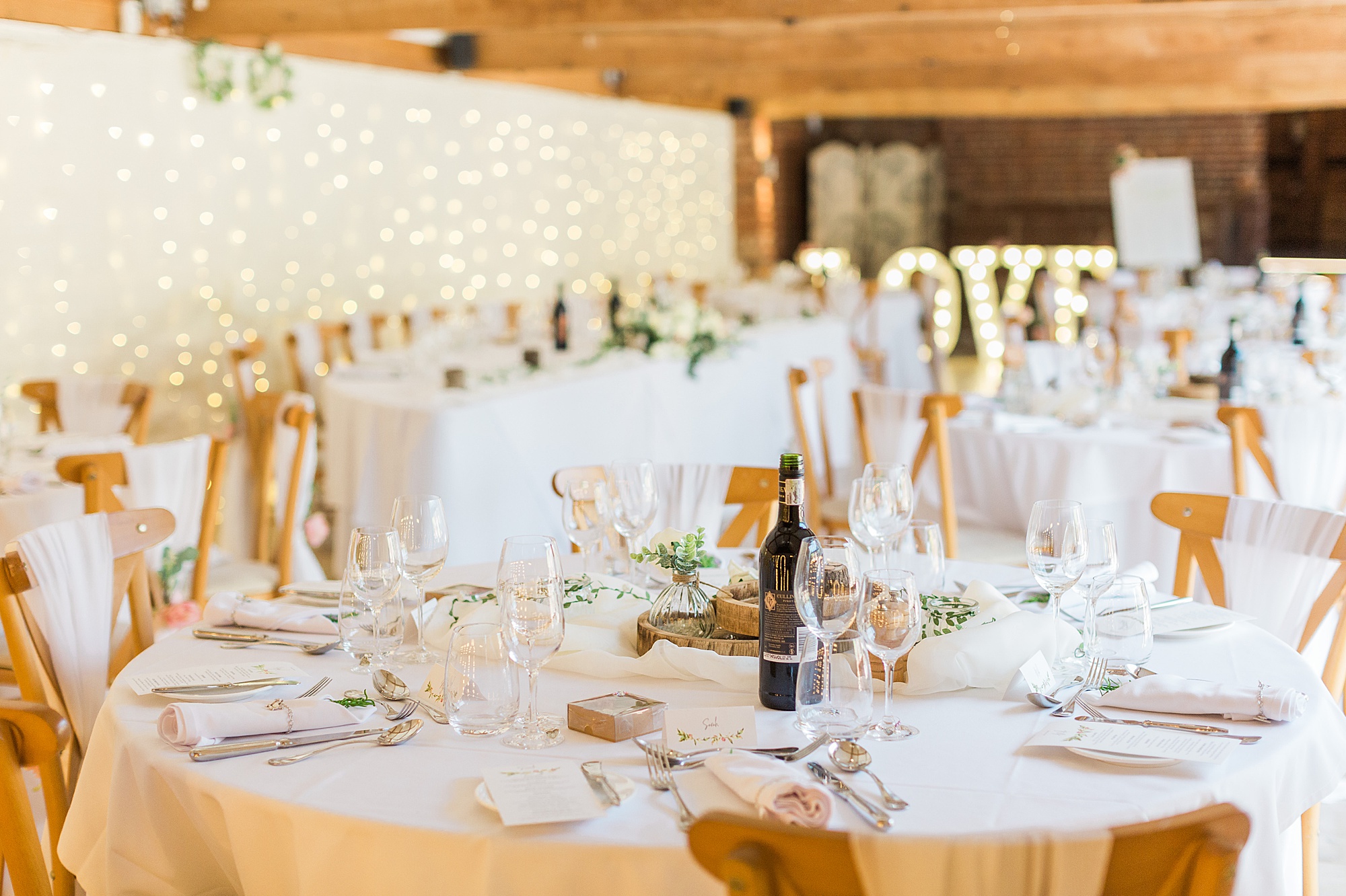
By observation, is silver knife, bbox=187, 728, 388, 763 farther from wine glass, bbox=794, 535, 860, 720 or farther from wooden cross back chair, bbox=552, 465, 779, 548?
wooden cross back chair, bbox=552, 465, 779, 548

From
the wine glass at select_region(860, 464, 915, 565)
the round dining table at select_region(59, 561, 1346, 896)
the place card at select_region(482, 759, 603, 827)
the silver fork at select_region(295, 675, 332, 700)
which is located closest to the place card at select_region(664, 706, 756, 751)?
the round dining table at select_region(59, 561, 1346, 896)

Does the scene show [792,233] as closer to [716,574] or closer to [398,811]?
[716,574]

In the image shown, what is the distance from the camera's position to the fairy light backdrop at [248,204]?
6.11 m

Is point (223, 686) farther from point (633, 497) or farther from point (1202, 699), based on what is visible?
point (1202, 699)

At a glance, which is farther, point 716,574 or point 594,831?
point 716,574

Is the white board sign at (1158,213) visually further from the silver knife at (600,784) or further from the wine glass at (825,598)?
the silver knife at (600,784)

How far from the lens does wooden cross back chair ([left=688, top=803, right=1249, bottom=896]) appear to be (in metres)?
1.17

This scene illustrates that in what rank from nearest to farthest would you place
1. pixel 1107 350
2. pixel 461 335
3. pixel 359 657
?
pixel 359 657
pixel 1107 350
pixel 461 335

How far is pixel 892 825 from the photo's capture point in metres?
1.40

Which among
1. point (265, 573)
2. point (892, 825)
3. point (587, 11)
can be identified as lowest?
point (265, 573)

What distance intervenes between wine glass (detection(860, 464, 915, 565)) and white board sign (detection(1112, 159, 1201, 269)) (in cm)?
1244

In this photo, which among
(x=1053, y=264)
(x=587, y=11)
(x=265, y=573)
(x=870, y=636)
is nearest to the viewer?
(x=870, y=636)

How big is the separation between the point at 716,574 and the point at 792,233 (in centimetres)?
1277

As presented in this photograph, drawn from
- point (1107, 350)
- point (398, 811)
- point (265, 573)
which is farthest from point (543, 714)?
point (1107, 350)
